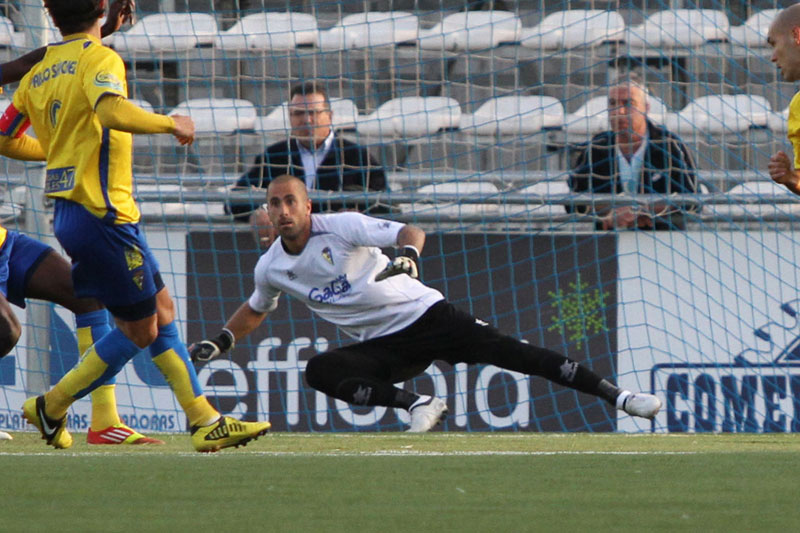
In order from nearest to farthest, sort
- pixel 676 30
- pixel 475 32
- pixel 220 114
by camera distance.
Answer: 1. pixel 676 30
2. pixel 220 114
3. pixel 475 32

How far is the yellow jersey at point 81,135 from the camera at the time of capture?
471 cm

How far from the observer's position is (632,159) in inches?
303

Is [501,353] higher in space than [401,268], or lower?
lower

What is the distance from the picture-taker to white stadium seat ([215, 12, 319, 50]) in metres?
8.47

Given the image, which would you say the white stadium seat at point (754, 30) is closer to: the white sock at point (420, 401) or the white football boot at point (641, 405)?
the white football boot at point (641, 405)

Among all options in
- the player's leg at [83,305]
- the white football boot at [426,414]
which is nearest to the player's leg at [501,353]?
the white football boot at [426,414]

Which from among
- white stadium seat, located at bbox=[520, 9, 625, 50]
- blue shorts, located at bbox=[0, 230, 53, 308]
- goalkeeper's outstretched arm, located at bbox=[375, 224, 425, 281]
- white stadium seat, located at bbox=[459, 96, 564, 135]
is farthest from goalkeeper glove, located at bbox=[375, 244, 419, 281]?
white stadium seat, located at bbox=[520, 9, 625, 50]

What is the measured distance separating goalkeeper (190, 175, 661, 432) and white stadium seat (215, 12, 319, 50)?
215 cm

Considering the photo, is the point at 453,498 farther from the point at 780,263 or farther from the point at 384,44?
the point at 384,44

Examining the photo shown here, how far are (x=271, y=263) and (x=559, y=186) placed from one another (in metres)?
2.17

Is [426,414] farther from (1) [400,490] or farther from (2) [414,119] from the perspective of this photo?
(2) [414,119]

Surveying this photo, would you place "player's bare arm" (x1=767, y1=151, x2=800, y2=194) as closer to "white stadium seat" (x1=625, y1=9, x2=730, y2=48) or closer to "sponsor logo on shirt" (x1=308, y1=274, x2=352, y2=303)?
"sponsor logo on shirt" (x1=308, y1=274, x2=352, y2=303)

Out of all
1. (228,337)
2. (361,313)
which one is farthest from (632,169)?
(228,337)

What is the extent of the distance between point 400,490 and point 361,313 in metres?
3.09
